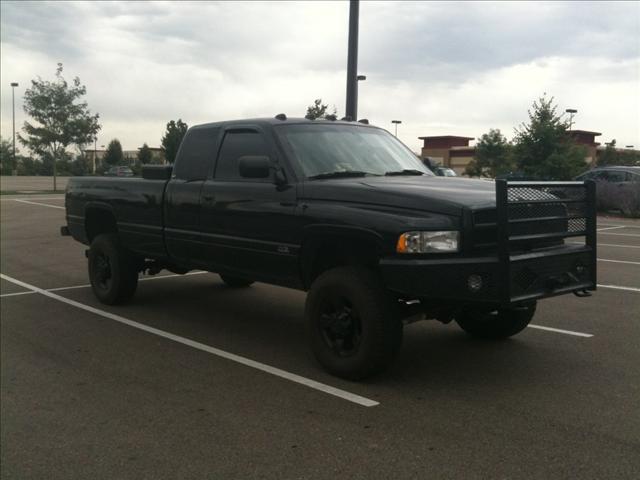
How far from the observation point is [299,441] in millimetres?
3861

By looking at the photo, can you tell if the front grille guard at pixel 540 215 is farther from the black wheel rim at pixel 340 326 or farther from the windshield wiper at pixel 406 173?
the windshield wiper at pixel 406 173

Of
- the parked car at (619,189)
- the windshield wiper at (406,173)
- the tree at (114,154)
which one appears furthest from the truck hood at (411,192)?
the tree at (114,154)

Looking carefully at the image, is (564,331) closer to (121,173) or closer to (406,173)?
(406,173)

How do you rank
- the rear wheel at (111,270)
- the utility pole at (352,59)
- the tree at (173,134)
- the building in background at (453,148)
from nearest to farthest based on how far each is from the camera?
the rear wheel at (111,270)
the utility pole at (352,59)
the tree at (173,134)
the building in background at (453,148)

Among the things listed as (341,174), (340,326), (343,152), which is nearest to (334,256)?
(340,326)

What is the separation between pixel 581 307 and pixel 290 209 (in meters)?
3.95

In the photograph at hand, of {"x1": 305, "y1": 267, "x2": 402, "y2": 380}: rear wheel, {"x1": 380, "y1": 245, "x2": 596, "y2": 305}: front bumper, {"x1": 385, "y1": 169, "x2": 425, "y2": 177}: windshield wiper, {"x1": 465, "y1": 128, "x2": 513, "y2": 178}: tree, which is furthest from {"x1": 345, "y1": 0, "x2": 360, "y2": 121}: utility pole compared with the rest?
{"x1": 465, "y1": 128, "x2": 513, "y2": 178}: tree

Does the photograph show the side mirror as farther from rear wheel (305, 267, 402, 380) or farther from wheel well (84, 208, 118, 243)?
wheel well (84, 208, 118, 243)

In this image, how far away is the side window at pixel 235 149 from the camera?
5922 millimetres

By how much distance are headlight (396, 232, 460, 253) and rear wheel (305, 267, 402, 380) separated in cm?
46

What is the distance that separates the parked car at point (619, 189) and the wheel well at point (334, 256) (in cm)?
1755

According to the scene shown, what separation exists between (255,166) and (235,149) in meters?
1.00

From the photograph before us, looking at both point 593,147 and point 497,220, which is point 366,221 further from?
point 593,147

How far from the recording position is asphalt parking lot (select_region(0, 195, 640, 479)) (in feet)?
11.8
